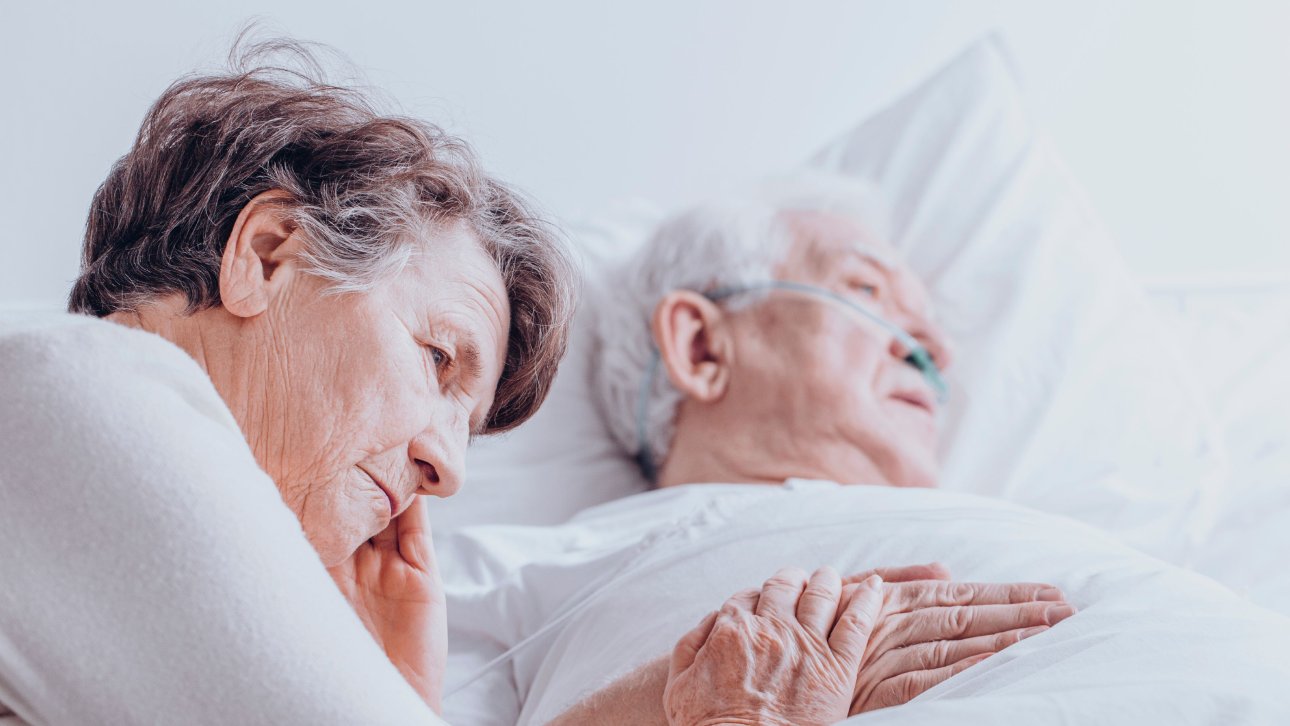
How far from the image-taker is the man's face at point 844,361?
1758 mm

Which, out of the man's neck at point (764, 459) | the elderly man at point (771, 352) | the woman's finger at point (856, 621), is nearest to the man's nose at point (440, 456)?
the woman's finger at point (856, 621)

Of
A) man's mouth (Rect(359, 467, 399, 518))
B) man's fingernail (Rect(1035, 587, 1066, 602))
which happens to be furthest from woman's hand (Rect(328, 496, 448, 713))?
man's fingernail (Rect(1035, 587, 1066, 602))

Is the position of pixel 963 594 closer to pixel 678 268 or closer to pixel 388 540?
pixel 388 540

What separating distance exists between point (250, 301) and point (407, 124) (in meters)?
0.22

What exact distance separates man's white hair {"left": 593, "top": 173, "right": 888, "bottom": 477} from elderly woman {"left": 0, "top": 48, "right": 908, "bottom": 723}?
0.71 m

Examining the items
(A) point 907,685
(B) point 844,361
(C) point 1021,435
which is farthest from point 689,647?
(C) point 1021,435

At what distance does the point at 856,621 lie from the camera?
0.98m

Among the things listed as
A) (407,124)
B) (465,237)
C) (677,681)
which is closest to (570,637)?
(677,681)

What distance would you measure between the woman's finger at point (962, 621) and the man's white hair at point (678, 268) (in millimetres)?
882

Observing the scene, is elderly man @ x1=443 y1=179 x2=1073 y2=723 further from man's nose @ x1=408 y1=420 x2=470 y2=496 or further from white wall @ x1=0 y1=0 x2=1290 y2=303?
man's nose @ x1=408 y1=420 x2=470 y2=496

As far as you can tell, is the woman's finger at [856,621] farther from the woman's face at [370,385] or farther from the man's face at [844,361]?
the man's face at [844,361]

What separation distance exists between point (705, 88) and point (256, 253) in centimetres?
156

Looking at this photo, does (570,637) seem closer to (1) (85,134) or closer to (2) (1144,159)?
(1) (85,134)

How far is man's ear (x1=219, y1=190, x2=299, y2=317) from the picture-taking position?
3.14 ft
